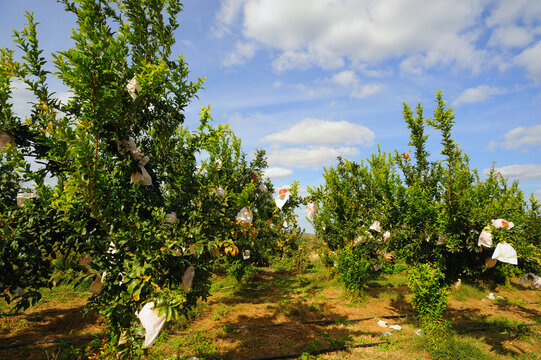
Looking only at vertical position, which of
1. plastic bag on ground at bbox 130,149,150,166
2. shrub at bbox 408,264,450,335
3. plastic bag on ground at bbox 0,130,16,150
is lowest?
shrub at bbox 408,264,450,335

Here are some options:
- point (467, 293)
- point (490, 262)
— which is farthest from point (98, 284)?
point (467, 293)

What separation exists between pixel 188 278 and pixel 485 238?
4.96 m

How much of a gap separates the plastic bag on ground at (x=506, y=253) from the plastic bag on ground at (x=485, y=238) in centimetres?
15

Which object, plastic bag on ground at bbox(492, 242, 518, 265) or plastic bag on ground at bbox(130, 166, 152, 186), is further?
plastic bag on ground at bbox(492, 242, 518, 265)

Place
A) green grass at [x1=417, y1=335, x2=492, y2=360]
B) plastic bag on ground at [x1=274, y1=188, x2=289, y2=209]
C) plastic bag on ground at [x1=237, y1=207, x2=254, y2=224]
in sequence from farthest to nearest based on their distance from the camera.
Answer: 1. green grass at [x1=417, y1=335, x2=492, y2=360]
2. plastic bag on ground at [x1=274, y1=188, x2=289, y2=209]
3. plastic bag on ground at [x1=237, y1=207, x2=254, y2=224]

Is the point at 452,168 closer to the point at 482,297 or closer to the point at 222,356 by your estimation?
the point at 222,356

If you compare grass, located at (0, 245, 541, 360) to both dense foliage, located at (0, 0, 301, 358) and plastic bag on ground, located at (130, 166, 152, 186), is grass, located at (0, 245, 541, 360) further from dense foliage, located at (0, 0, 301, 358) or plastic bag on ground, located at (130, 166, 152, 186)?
plastic bag on ground, located at (130, 166, 152, 186)

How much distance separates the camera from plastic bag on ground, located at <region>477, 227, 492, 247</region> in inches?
182

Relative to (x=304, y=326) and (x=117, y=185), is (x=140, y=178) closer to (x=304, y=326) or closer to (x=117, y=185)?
(x=117, y=185)

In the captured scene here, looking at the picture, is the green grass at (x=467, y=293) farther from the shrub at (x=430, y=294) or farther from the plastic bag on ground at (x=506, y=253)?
the plastic bag on ground at (x=506, y=253)

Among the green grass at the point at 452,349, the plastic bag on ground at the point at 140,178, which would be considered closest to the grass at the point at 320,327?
the green grass at the point at 452,349

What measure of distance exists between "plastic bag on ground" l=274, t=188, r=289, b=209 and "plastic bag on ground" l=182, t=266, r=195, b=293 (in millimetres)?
1490

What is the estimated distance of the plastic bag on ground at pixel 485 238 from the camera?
461cm

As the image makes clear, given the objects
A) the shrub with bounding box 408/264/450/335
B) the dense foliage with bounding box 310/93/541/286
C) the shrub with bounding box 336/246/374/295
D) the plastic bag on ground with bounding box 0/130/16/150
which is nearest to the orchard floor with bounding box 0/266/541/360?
the shrub with bounding box 408/264/450/335
